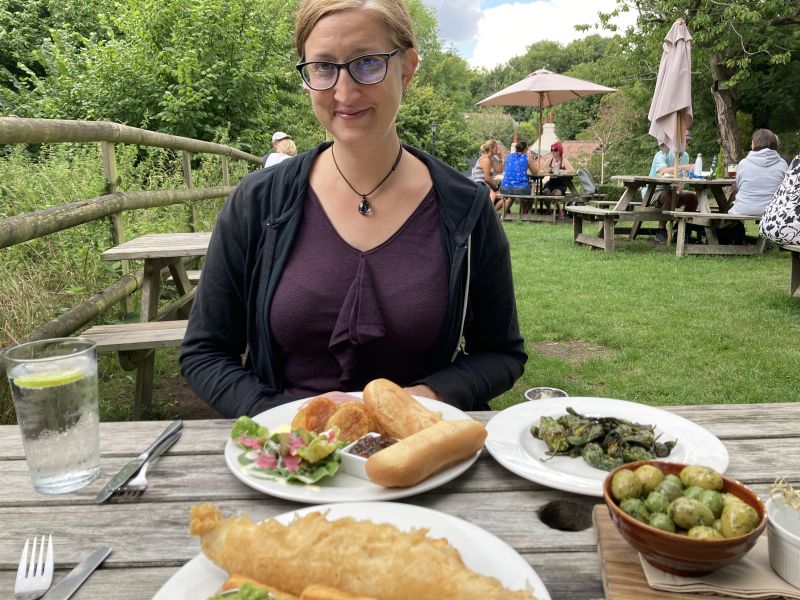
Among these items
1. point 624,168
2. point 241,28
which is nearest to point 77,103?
point 241,28

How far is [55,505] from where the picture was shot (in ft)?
3.94

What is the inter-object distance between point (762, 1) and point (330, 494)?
74.8 feet

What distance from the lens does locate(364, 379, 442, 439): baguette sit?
53.4 inches

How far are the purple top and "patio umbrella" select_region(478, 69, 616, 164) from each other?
14.9 metres

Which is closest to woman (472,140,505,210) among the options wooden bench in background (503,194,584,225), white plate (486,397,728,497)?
wooden bench in background (503,194,584,225)

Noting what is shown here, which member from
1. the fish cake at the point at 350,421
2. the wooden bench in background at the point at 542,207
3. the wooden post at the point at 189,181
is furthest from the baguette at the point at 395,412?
the wooden bench in background at the point at 542,207

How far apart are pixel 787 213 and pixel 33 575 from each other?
22.2 ft

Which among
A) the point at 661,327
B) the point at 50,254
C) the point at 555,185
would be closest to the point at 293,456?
the point at 50,254

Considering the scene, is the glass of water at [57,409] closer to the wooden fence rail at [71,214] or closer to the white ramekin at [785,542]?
the white ramekin at [785,542]

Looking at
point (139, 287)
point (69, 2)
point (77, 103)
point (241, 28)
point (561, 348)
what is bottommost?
point (561, 348)

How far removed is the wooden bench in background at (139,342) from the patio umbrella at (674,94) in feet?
31.4

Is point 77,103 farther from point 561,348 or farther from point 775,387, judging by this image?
point 775,387

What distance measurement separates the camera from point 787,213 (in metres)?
6.04

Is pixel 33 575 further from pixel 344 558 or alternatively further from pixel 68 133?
pixel 68 133
